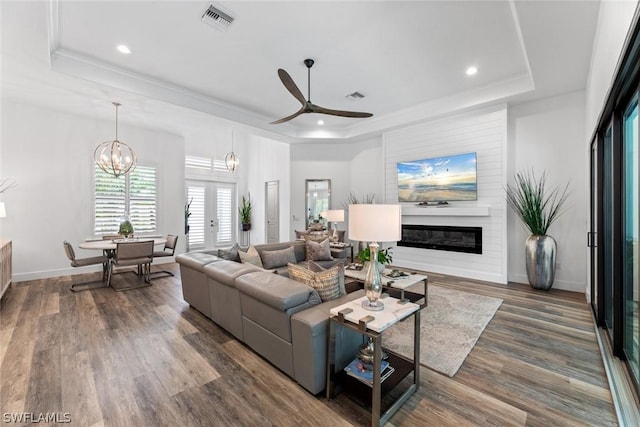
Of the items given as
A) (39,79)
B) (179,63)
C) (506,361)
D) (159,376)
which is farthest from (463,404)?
(39,79)

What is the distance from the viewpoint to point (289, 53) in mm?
3592

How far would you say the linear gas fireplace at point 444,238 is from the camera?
5.20 m

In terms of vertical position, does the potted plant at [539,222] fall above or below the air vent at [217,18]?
below

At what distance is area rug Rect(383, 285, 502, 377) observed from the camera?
8.15 ft

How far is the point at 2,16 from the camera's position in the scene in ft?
8.65

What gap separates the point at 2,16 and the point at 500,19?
503 centimetres

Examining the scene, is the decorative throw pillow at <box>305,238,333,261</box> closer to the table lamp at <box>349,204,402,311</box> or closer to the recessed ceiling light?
the table lamp at <box>349,204,402,311</box>

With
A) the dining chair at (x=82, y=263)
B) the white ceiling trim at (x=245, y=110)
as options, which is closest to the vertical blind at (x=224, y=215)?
the white ceiling trim at (x=245, y=110)

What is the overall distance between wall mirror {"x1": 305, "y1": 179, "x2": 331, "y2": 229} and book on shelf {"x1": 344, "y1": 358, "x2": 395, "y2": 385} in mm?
5614

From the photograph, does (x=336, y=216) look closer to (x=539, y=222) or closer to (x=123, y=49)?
(x=539, y=222)

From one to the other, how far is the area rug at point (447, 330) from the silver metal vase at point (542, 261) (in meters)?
1.01

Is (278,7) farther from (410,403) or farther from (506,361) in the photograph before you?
(506,361)

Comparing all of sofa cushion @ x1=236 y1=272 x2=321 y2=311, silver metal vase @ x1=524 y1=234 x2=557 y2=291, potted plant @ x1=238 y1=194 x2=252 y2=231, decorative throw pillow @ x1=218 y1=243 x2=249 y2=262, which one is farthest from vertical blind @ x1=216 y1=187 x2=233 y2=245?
silver metal vase @ x1=524 y1=234 x2=557 y2=291

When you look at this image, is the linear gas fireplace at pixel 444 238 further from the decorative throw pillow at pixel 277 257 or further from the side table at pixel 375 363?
the side table at pixel 375 363
